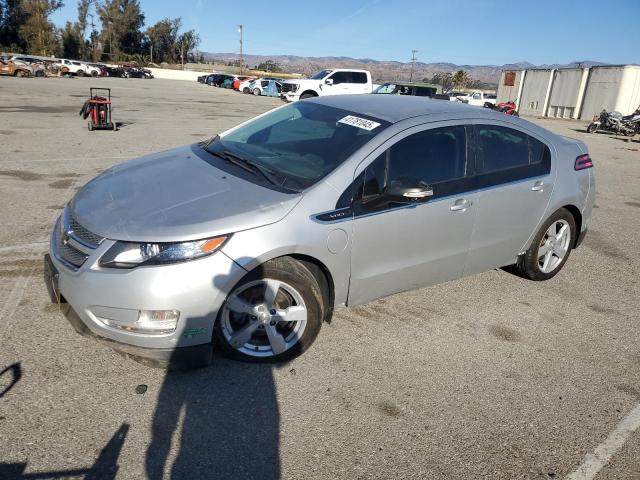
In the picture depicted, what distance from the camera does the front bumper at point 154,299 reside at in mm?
2584

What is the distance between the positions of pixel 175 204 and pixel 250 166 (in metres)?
0.70

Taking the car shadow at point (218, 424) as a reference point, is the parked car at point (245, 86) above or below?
above

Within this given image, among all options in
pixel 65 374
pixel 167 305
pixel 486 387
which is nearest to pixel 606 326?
pixel 486 387

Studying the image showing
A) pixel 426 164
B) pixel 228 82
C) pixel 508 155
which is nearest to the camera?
pixel 426 164

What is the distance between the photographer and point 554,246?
4.64 meters

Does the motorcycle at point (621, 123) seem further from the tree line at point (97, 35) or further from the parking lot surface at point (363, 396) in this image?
the tree line at point (97, 35)

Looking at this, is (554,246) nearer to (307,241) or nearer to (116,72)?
(307,241)

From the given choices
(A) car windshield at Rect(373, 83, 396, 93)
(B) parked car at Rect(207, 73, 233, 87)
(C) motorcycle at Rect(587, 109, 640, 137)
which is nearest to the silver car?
(A) car windshield at Rect(373, 83, 396, 93)

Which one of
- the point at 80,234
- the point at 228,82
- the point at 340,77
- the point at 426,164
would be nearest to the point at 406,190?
the point at 426,164

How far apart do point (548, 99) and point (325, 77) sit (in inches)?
794

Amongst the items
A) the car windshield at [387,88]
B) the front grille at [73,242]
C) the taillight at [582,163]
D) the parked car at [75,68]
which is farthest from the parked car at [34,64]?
the taillight at [582,163]

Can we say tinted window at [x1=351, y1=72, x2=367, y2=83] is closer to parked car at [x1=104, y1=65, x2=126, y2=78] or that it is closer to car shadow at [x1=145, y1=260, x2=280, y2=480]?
car shadow at [x1=145, y1=260, x2=280, y2=480]

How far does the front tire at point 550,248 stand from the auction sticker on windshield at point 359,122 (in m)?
1.95

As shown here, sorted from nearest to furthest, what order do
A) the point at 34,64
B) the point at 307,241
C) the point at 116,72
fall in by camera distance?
the point at 307,241
the point at 34,64
the point at 116,72
